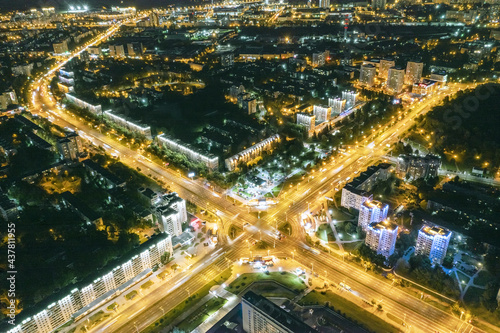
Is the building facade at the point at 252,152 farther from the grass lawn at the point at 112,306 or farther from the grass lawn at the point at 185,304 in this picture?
the grass lawn at the point at 112,306

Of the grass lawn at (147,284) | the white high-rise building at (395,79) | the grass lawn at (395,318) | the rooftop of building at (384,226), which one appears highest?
the white high-rise building at (395,79)

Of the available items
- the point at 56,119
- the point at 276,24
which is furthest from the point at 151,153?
the point at 276,24

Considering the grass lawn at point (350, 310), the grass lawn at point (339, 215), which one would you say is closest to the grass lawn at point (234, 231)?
the grass lawn at point (350, 310)

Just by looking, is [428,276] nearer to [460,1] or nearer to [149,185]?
[149,185]

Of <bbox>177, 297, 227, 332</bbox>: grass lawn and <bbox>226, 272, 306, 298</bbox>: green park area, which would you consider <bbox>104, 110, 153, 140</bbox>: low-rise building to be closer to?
<bbox>226, 272, 306, 298</bbox>: green park area

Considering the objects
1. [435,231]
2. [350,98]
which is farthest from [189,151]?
[350,98]

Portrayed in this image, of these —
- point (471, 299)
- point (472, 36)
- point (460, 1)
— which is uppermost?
point (460, 1)

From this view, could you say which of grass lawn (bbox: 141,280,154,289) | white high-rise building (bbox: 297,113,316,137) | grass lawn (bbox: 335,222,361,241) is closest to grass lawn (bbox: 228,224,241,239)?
grass lawn (bbox: 141,280,154,289)
